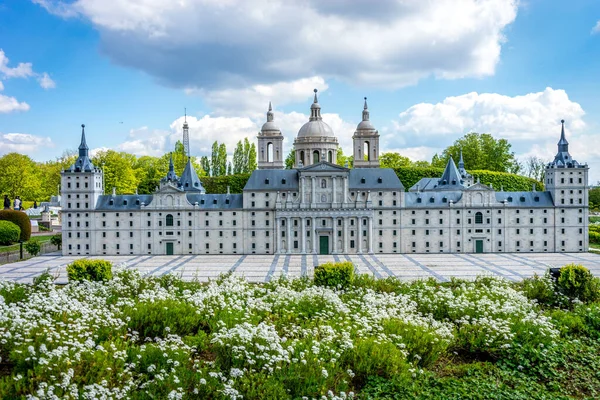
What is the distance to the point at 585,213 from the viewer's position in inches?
2886

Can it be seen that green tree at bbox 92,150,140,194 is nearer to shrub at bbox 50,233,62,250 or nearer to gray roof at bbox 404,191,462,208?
shrub at bbox 50,233,62,250

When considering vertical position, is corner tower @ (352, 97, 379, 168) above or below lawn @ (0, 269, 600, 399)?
above

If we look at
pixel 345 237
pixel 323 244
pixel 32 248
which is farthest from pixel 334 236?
pixel 32 248

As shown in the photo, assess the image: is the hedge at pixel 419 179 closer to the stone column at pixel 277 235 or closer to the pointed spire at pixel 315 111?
the pointed spire at pixel 315 111

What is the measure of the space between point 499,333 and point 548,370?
2345 millimetres

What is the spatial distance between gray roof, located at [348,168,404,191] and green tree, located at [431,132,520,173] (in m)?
52.6

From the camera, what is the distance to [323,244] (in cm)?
7406

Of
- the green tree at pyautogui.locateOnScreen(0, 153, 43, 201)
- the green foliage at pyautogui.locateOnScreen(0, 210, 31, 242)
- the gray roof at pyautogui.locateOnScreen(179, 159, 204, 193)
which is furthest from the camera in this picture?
the green tree at pyautogui.locateOnScreen(0, 153, 43, 201)

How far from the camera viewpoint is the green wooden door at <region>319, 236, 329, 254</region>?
73.9 m

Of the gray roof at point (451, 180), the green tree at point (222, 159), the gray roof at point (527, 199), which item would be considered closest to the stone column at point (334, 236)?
the gray roof at point (451, 180)

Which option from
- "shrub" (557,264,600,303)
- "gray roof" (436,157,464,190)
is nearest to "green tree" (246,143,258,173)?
"gray roof" (436,157,464,190)

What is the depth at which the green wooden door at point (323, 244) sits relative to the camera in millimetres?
73938

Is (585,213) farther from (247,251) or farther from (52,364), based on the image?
(52,364)

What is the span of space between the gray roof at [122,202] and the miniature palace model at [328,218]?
5.6 inches
